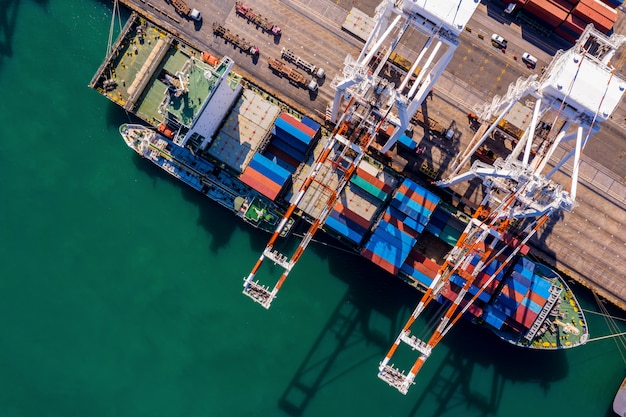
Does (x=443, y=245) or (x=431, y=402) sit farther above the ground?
(x=443, y=245)

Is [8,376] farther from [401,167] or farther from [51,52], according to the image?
[401,167]

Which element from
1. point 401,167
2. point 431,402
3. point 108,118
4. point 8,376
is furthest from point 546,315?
point 8,376

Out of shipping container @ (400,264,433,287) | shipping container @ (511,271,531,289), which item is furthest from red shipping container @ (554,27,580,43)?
shipping container @ (400,264,433,287)

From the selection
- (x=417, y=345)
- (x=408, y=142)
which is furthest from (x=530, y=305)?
(x=408, y=142)

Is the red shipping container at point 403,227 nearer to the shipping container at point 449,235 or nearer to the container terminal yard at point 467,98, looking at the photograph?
the shipping container at point 449,235

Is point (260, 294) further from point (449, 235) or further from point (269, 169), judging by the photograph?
point (449, 235)

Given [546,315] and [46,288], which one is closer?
[546,315]
